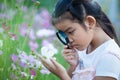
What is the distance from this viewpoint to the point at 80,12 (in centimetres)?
281

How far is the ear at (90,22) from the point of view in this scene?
278 cm

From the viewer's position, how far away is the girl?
2.74m

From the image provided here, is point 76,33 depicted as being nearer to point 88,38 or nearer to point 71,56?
point 88,38

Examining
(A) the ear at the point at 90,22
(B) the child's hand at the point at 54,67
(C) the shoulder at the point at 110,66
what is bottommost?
(B) the child's hand at the point at 54,67

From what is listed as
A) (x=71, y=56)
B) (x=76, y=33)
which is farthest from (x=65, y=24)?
(x=71, y=56)

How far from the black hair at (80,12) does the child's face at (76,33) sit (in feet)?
0.10

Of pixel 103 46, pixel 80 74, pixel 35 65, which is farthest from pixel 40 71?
pixel 103 46

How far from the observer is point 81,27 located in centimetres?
278

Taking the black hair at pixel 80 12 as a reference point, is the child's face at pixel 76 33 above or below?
below

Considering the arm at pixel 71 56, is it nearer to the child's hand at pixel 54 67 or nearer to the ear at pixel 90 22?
the child's hand at pixel 54 67

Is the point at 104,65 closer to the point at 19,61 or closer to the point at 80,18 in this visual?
the point at 80,18

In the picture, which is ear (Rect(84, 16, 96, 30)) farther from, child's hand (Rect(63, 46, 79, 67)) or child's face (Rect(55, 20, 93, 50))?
child's hand (Rect(63, 46, 79, 67))

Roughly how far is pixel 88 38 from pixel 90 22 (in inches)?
3.4

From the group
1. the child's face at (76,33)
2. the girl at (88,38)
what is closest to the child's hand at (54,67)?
the girl at (88,38)
